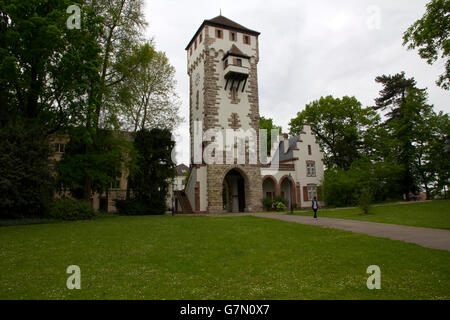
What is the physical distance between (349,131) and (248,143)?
1951cm

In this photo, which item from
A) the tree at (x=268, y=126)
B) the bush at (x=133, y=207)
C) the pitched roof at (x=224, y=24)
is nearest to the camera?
the bush at (x=133, y=207)

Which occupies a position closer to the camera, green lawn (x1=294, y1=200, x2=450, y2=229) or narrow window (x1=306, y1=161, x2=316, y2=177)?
green lawn (x1=294, y1=200, x2=450, y2=229)

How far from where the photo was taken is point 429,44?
1581cm

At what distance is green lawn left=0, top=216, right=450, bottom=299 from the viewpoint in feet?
17.4

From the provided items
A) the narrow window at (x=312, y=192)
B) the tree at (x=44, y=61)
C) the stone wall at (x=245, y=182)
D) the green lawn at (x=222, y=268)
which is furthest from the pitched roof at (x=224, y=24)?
the green lawn at (x=222, y=268)

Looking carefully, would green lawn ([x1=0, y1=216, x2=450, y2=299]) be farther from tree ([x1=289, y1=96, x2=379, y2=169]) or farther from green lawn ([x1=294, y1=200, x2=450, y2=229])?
tree ([x1=289, y1=96, x2=379, y2=169])

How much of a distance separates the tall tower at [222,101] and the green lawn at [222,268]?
19146 mm

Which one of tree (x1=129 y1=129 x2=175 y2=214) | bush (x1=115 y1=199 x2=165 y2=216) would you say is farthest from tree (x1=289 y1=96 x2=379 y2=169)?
bush (x1=115 y1=199 x2=165 y2=216)

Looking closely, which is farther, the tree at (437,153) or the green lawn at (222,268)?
the tree at (437,153)

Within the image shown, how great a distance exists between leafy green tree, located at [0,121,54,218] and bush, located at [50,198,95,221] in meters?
0.67

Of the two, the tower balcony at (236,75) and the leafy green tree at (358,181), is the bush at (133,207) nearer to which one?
the tower balcony at (236,75)

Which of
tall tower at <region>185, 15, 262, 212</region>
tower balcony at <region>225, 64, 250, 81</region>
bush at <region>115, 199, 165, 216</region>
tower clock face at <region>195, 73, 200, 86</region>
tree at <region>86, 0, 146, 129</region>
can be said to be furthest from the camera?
tower clock face at <region>195, 73, 200, 86</region>

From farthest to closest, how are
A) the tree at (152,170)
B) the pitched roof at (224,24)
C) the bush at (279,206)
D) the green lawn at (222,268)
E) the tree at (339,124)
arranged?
the tree at (339,124), the bush at (279,206), the pitched roof at (224,24), the tree at (152,170), the green lawn at (222,268)

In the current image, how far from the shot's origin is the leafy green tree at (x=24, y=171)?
17234 mm
